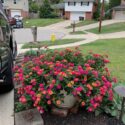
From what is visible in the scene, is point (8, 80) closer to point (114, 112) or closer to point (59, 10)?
point (114, 112)

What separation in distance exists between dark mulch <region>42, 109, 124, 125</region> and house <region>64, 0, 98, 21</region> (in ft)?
118

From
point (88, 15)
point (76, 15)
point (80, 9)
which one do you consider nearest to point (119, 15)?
point (88, 15)

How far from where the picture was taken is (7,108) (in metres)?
3.60

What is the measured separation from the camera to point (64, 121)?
9.59 ft

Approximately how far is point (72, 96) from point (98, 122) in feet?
1.65

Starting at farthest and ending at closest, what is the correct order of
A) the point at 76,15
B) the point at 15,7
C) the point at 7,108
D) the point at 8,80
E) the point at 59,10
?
the point at 59,10 < the point at 15,7 < the point at 76,15 < the point at 8,80 < the point at 7,108

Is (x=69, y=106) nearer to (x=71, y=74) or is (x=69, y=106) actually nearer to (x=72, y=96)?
(x=72, y=96)

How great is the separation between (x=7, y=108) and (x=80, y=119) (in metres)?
1.31

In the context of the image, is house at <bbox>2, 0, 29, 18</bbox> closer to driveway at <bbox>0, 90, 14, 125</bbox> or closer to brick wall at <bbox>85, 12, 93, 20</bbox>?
brick wall at <bbox>85, 12, 93, 20</bbox>

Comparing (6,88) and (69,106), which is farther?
(6,88)

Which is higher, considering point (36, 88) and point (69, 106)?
point (36, 88)

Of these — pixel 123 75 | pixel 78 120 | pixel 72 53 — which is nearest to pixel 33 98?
pixel 78 120

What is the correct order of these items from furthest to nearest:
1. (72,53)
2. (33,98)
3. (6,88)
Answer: (6,88), (72,53), (33,98)

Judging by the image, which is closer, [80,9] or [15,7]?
[80,9]
